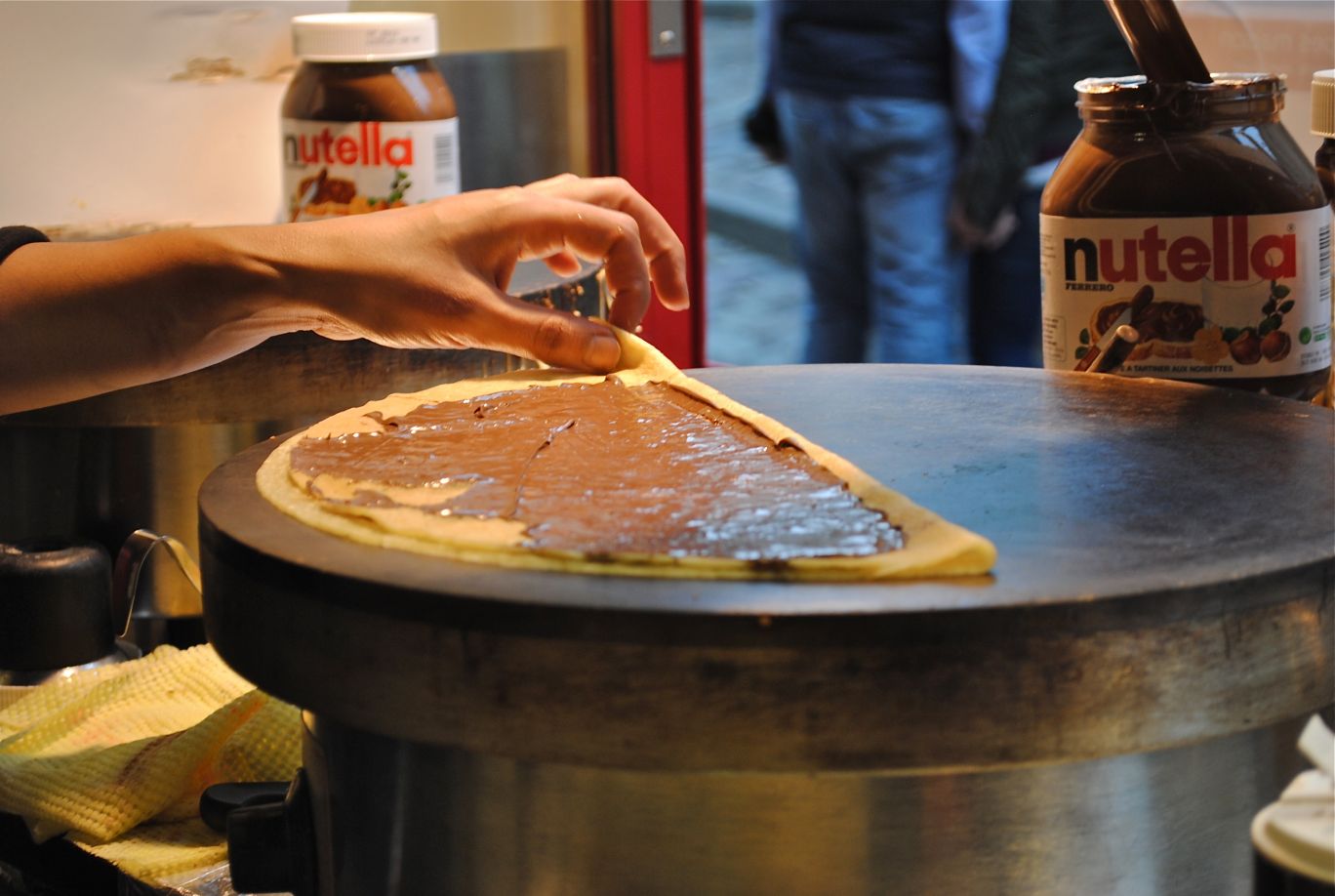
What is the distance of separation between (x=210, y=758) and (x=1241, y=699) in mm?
815

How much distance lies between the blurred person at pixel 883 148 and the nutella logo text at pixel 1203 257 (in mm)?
2113

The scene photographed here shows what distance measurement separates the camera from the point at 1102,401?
1199 millimetres

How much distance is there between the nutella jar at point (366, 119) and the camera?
190 cm

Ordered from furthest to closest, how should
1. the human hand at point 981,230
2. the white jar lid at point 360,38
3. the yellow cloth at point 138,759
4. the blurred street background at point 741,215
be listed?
1. the blurred street background at point 741,215
2. the human hand at point 981,230
3. the white jar lid at point 360,38
4. the yellow cloth at point 138,759

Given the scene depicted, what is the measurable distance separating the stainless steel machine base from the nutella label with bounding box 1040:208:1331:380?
50cm

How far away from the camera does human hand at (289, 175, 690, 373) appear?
1.24 meters

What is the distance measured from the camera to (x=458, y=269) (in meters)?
1.25

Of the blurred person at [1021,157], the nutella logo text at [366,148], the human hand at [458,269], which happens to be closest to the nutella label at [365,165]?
the nutella logo text at [366,148]

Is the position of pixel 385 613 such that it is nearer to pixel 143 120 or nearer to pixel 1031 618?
pixel 1031 618

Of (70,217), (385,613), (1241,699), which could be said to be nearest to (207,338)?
(385,613)

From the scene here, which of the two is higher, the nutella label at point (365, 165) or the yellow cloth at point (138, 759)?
the nutella label at point (365, 165)

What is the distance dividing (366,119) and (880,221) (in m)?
2.00

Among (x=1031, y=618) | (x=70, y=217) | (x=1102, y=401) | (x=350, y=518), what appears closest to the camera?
(x=1031, y=618)

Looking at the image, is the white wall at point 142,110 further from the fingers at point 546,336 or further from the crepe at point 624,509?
the crepe at point 624,509
